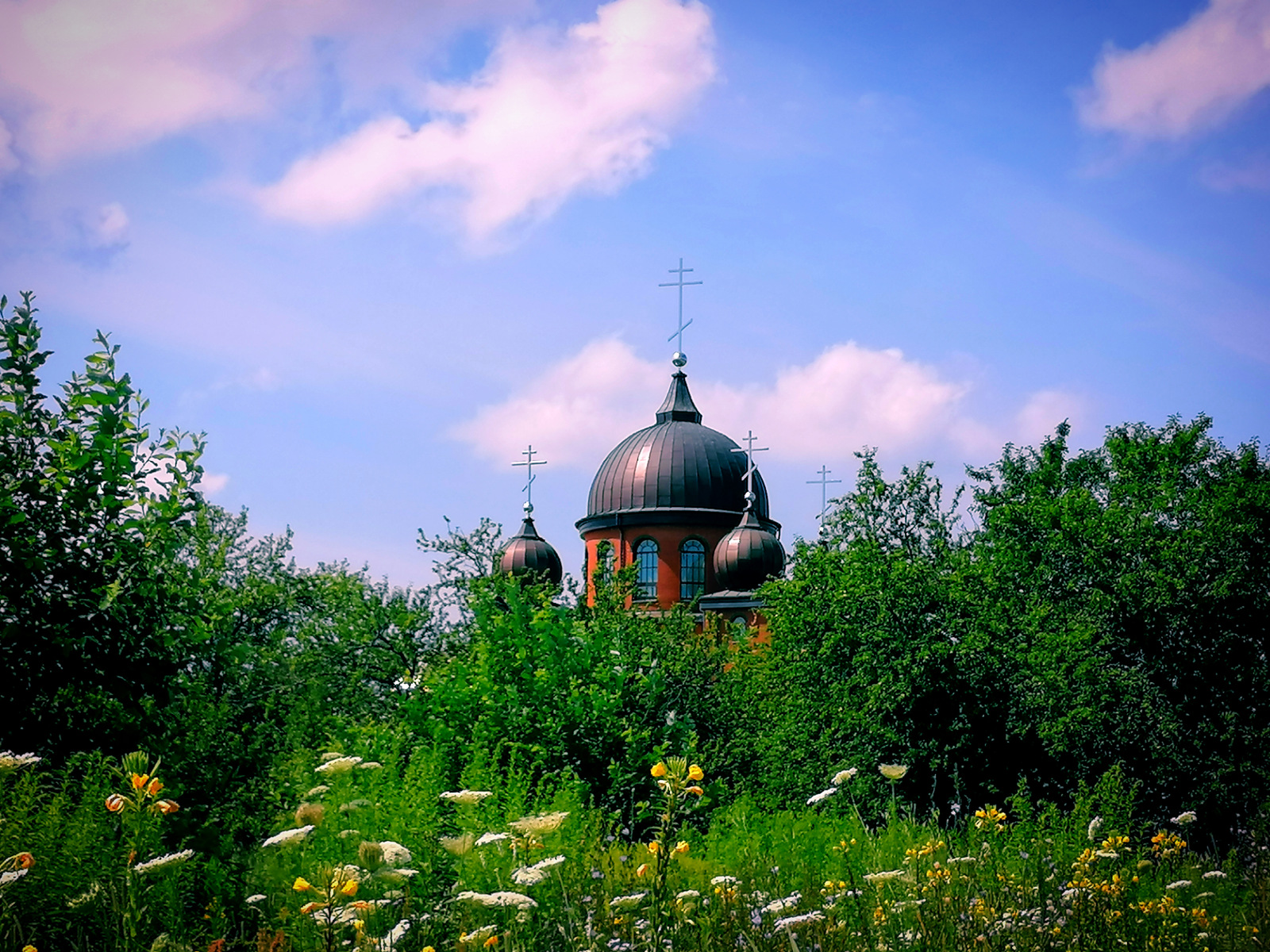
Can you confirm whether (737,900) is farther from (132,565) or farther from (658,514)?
(658,514)

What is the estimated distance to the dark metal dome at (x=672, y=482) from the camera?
3959cm

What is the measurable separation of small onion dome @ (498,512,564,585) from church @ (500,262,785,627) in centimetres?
4

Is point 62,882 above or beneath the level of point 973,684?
beneath

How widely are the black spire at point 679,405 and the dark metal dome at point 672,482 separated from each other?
81cm

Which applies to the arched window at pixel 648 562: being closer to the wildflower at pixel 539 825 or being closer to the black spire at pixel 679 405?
the black spire at pixel 679 405

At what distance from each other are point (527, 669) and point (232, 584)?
16.3 metres

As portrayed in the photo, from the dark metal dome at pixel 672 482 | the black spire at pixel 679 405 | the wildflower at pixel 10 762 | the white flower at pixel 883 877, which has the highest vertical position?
the black spire at pixel 679 405

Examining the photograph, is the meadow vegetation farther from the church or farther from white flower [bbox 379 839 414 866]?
the church

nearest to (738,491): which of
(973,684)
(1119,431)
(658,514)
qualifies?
(658,514)

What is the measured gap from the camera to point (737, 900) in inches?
228

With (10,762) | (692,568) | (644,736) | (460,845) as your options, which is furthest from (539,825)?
(692,568)

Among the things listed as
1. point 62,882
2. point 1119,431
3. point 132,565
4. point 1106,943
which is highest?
point 1119,431

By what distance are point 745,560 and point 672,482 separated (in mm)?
4562

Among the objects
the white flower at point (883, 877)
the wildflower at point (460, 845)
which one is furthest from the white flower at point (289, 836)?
the white flower at point (883, 877)
